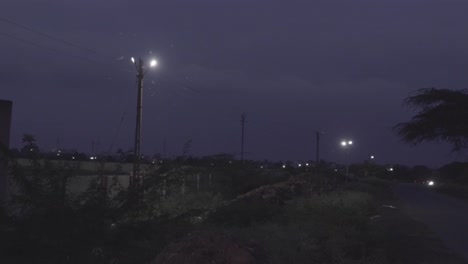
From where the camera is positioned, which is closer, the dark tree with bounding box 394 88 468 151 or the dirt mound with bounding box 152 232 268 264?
the dirt mound with bounding box 152 232 268 264

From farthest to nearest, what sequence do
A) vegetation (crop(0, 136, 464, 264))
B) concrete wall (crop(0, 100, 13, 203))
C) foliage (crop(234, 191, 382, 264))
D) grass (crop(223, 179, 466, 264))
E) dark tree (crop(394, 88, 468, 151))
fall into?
dark tree (crop(394, 88, 468, 151)), grass (crop(223, 179, 466, 264)), foliage (crop(234, 191, 382, 264)), concrete wall (crop(0, 100, 13, 203)), vegetation (crop(0, 136, 464, 264))

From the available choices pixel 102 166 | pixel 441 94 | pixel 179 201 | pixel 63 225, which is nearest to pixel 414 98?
pixel 441 94

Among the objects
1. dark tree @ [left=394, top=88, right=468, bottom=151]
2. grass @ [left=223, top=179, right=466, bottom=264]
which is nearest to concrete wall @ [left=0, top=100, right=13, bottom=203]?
grass @ [left=223, top=179, right=466, bottom=264]

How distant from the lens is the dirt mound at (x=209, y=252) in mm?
9289

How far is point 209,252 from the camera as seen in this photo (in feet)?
30.8

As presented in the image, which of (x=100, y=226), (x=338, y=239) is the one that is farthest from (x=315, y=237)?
(x=100, y=226)

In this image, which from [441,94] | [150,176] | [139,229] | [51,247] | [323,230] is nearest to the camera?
[51,247]

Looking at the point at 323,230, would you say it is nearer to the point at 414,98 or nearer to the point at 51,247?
the point at 51,247

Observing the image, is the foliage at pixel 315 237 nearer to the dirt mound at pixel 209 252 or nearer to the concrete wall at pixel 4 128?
the dirt mound at pixel 209 252

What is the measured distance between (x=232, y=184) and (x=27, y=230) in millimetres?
30144

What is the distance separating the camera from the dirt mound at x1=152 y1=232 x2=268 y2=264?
9289 millimetres

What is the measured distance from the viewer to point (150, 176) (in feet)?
36.6

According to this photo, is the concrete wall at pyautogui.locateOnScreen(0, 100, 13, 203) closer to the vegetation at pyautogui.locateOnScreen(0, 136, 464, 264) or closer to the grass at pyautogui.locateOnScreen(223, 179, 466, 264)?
the vegetation at pyautogui.locateOnScreen(0, 136, 464, 264)

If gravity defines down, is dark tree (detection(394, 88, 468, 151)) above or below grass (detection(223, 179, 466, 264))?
above
